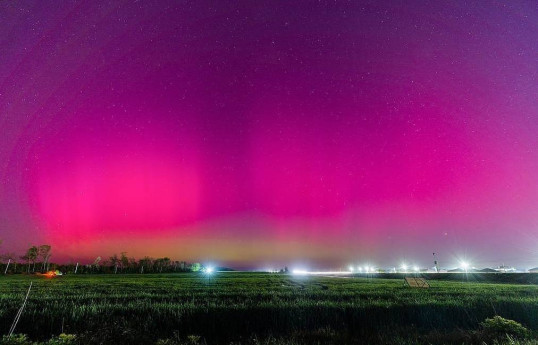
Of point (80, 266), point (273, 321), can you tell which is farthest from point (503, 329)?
point (80, 266)

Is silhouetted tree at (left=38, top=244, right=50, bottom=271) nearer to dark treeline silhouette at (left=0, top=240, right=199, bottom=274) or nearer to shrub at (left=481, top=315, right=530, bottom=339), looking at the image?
dark treeline silhouette at (left=0, top=240, right=199, bottom=274)

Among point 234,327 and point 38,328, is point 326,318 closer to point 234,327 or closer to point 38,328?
point 234,327

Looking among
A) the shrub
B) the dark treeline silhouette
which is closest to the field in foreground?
the shrub

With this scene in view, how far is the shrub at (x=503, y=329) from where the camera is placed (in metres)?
11.2

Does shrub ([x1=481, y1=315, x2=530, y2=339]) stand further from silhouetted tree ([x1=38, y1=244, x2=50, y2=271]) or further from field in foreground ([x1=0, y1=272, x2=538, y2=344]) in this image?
silhouetted tree ([x1=38, y1=244, x2=50, y2=271])

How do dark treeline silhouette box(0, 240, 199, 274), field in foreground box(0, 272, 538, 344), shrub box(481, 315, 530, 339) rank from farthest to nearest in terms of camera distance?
dark treeline silhouette box(0, 240, 199, 274), field in foreground box(0, 272, 538, 344), shrub box(481, 315, 530, 339)

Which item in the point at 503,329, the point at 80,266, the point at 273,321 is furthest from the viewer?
the point at 80,266

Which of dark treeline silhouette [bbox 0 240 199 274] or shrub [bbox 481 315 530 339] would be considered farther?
dark treeline silhouette [bbox 0 240 199 274]

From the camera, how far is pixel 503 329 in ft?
37.5

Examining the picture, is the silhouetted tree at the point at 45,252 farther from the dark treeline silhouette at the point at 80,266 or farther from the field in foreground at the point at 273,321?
the field in foreground at the point at 273,321

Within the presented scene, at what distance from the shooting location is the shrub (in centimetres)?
1118

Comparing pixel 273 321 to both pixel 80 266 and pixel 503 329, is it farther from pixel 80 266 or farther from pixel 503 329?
pixel 80 266

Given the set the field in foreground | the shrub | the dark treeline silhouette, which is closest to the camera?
the shrub

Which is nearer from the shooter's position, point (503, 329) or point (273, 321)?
point (503, 329)
